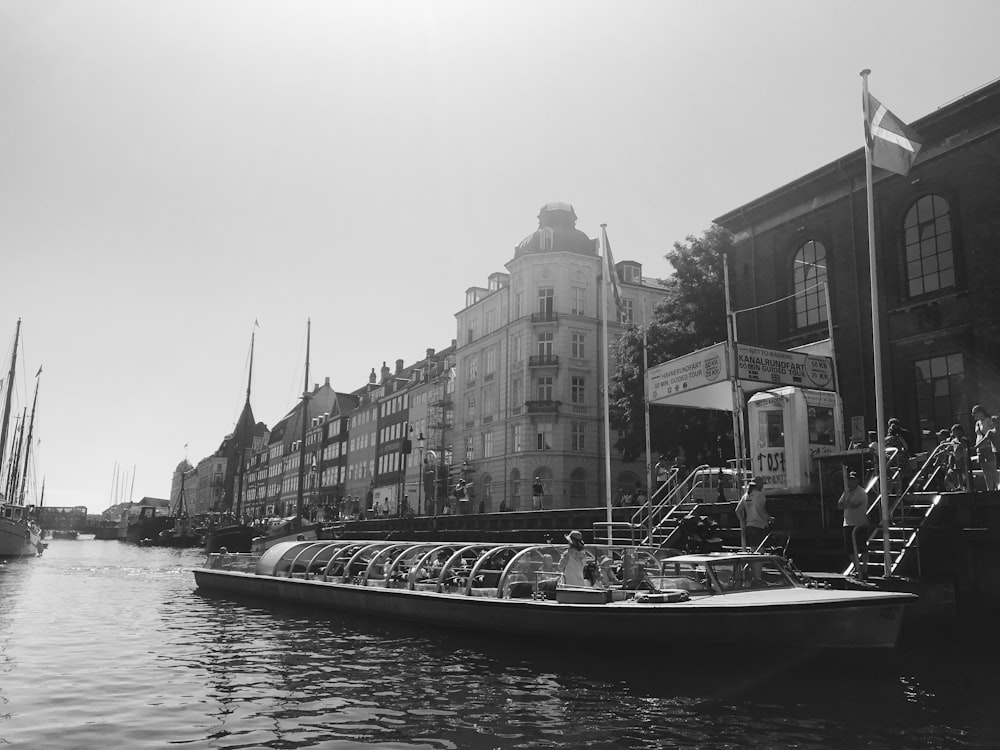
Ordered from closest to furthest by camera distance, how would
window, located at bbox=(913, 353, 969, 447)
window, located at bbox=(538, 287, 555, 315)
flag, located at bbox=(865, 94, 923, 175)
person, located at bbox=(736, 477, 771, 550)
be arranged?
flag, located at bbox=(865, 94, 923, 175)
person, located at bbox=(736, 477, 771, 550)
window, located at bbox=(913, 353, 969, 447)
window, located at bbox=(538, 287, 555, 315)

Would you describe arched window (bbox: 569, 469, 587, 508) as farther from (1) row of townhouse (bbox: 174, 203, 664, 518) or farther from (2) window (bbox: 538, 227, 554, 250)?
(2) window (bbox: 538, 227, 554, 250)

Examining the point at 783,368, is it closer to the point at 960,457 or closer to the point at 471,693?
the point at 960,457

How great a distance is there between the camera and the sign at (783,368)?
19734 millimetres

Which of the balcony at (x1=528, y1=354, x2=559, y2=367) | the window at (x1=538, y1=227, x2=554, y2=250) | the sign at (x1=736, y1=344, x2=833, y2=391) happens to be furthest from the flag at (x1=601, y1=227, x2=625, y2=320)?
the window at (x1=538, y1=227, x2=554, y2=250)

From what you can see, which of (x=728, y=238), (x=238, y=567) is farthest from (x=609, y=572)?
(x=728, y=238)

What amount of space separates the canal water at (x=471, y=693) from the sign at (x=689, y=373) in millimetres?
7829

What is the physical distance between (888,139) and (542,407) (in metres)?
40.7

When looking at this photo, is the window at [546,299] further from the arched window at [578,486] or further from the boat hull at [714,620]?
the boat hull at [714,620]

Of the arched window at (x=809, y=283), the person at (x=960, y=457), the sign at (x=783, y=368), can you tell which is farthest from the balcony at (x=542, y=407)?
the person at (x=960, y=457)

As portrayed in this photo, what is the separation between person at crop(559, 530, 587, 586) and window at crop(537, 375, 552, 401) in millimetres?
42489

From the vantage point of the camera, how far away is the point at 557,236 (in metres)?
60.5

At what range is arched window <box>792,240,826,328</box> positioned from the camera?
1125 inches

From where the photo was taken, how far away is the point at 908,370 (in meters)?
25.1

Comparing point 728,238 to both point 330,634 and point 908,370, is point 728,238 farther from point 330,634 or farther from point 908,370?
point 330,634
